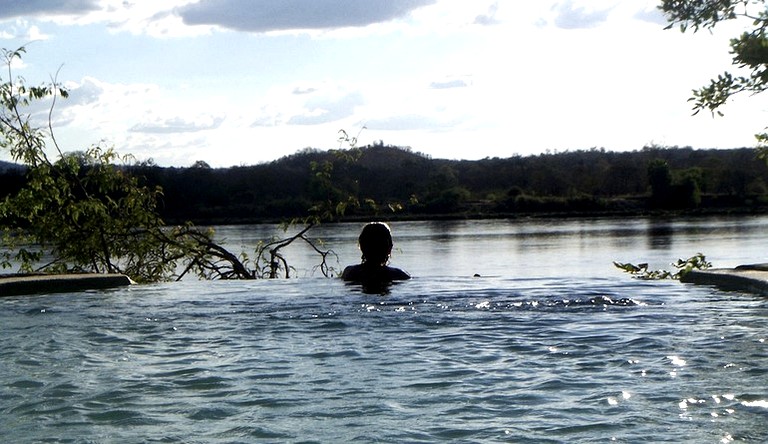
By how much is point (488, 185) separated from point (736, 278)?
290ft

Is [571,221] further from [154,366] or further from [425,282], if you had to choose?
[154,366]

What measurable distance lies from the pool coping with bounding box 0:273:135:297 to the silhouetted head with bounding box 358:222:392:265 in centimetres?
301

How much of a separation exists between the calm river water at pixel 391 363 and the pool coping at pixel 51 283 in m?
0.40

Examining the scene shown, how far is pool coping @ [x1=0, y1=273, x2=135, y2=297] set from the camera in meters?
12.1

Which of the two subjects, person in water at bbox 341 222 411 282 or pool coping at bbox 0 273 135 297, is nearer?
pool coping at bbox 0 273 135 297

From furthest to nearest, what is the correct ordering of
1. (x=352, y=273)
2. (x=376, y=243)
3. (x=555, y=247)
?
1. (x=555, y=247)
2. (x=352, y=273)
3. (x=376, y=243)

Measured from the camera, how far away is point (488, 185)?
99125 millimetres

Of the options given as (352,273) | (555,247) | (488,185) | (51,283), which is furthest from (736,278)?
(488,185)

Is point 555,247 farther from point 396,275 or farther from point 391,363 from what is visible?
point 391,363

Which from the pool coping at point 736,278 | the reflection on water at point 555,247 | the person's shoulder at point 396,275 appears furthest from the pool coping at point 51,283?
the reflection on water at point 555,247

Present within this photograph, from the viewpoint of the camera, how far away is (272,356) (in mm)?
8031

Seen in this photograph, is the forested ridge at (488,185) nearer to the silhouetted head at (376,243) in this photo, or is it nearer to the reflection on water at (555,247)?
the reflection on water at (555,247)

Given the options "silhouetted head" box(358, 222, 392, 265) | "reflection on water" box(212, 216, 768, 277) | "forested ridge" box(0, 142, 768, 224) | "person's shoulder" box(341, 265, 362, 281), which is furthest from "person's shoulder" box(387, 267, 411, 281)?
"forested ridge" box(0, 142, 768, 224)

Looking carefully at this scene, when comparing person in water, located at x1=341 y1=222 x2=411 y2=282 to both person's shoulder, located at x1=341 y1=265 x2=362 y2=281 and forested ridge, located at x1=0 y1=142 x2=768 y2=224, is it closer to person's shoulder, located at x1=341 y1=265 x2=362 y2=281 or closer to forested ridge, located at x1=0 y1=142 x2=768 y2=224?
person's shoulder, located at x1=341 y1=265 x2=362 y2=281
